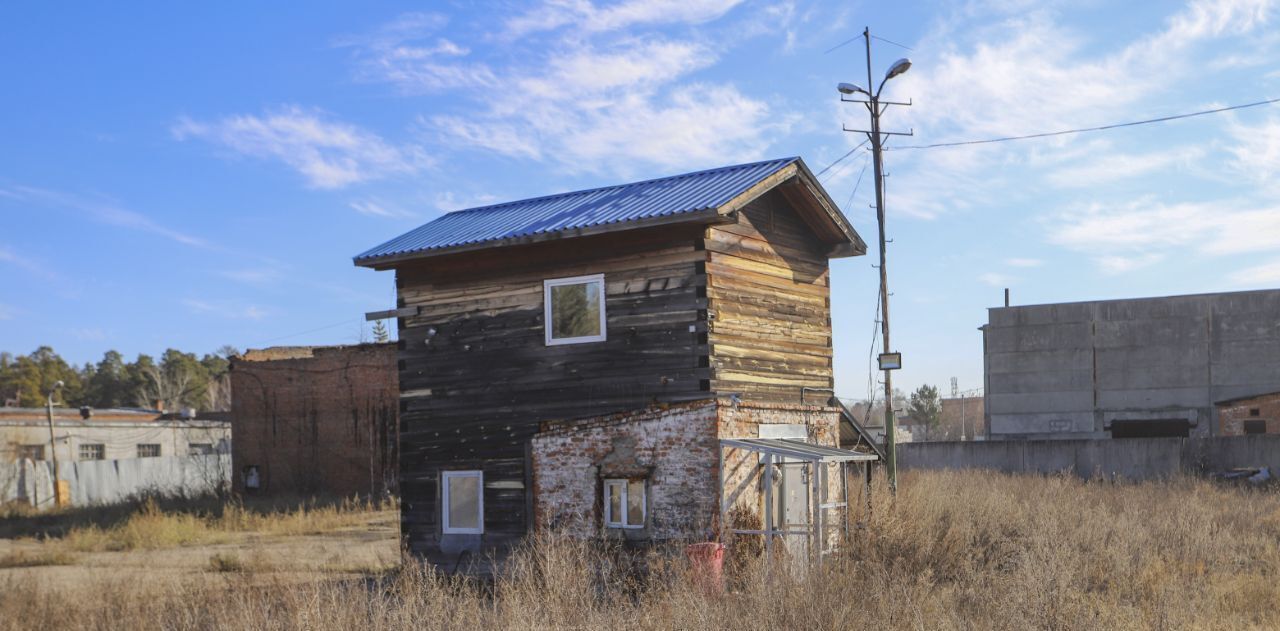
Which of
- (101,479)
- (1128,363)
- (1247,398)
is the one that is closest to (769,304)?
(1247,398)

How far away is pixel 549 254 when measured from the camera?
1839 centimetres

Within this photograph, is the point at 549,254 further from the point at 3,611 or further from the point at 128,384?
the point at 128,384

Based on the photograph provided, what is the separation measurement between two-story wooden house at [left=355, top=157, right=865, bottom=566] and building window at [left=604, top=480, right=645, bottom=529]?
0.10 feet

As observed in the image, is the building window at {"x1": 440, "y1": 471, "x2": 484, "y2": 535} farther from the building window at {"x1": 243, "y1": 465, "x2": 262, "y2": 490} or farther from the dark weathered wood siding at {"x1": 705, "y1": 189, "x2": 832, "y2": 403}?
the building window at {"x1": 243, "y1": 465, "x2": 262, "y2": 490}

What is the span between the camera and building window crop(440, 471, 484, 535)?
18719mm

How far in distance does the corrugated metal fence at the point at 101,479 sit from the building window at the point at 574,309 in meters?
25.9

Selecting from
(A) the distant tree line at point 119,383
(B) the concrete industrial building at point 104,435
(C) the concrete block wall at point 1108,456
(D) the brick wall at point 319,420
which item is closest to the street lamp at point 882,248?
(C) the concrete block wall at point 1108,456

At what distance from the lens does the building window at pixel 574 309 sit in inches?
706

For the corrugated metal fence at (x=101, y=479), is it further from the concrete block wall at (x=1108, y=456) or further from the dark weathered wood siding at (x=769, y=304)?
the dark weathered wood siding at (x=769, y=304)

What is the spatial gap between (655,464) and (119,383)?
8462cm

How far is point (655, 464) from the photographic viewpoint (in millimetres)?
16688

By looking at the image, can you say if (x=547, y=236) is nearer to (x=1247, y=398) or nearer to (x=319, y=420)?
(x=319, y=420)

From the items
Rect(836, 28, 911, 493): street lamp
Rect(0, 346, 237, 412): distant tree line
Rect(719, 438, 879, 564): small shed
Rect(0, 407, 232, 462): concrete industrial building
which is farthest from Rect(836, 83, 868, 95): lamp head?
Rect(0, 346, 237, 412): distant tree line

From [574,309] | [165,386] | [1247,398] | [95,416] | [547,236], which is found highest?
[547,236]
